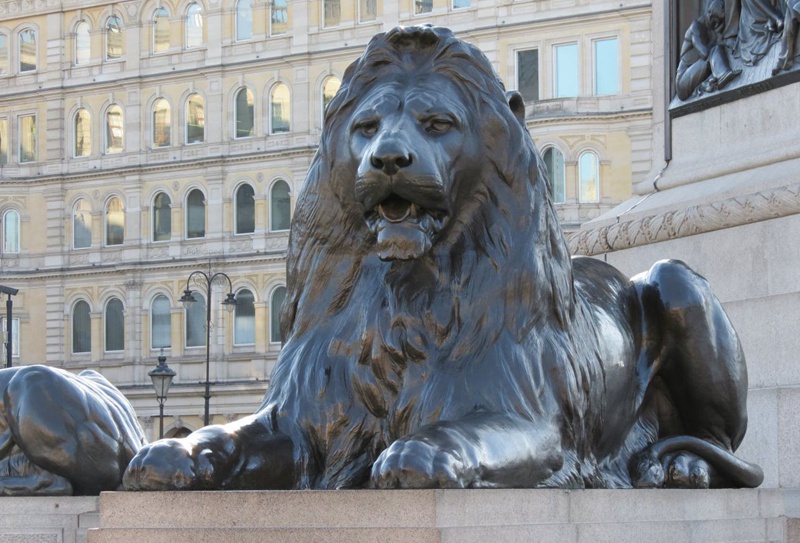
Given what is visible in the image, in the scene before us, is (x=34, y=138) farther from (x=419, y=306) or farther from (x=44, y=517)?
A: (x=419, y=306)

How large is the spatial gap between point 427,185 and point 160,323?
173 feet

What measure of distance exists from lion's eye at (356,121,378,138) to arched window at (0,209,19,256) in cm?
5543

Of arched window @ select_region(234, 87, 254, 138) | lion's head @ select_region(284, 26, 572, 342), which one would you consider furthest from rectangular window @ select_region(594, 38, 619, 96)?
lion's head @ select_region(284, 26, 572, 342)

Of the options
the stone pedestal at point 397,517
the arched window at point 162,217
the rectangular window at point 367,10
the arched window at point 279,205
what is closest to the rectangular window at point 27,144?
the arched window at point 162,217

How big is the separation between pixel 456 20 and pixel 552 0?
132 inches

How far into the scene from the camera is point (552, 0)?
50344 millimetres

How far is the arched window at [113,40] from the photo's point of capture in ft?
191

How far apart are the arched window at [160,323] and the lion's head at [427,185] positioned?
51551 mm

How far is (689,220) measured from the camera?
8.83m

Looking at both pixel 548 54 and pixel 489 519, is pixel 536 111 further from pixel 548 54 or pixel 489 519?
pixel 489 519

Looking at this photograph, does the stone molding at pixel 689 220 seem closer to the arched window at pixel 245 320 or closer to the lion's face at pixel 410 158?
the lion's face at pixel 410 158

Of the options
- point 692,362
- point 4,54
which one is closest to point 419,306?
point 692,362

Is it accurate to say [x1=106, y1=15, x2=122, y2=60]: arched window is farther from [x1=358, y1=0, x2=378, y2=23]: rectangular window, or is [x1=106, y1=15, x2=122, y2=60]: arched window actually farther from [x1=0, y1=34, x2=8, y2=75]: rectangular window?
[x1=358, y1=0, x2=378, y2=23]: rectangular window

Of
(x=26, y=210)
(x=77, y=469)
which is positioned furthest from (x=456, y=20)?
(x=77, y=469)
